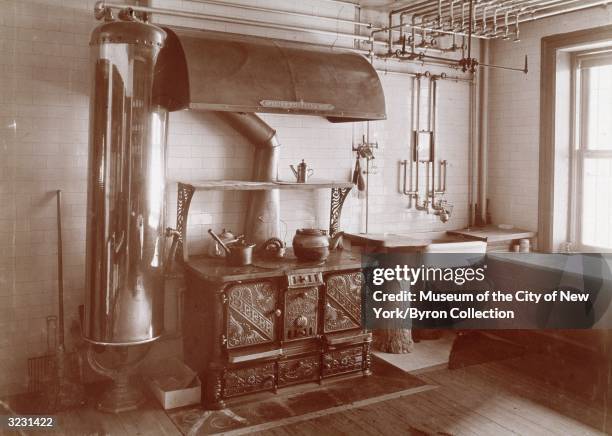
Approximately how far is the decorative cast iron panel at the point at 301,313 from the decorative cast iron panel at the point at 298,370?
0.19 meters

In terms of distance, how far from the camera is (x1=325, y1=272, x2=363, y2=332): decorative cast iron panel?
14.9ft

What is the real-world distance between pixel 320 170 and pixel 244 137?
84 cm

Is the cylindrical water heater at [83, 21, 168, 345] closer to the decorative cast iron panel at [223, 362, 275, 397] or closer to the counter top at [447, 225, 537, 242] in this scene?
the decorative cast iron panel at [223, 362, 275, 397]

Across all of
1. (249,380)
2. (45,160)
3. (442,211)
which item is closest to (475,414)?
(249,380)

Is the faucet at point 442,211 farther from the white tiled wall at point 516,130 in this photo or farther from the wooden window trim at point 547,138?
the wooden window trim at point 547,138

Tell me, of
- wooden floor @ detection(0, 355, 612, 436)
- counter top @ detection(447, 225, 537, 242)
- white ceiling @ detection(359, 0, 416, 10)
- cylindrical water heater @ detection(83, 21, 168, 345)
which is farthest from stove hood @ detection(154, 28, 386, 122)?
wooden floor @ detection(0, 355, 612, 436)

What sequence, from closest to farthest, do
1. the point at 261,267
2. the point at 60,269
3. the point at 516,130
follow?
the point at 60,269 < the point at 261,267 < the point at 516,130

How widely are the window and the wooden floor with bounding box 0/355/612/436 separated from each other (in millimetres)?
2010

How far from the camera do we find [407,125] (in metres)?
6.03

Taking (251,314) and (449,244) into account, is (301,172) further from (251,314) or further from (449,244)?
(449,244)

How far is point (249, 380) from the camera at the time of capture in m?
4.24

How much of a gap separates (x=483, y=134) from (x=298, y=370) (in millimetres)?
3584

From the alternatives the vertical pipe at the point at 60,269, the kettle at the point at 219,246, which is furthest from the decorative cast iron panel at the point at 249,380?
the vertical pipe at the point at 60,269

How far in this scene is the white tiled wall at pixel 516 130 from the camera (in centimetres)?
609
